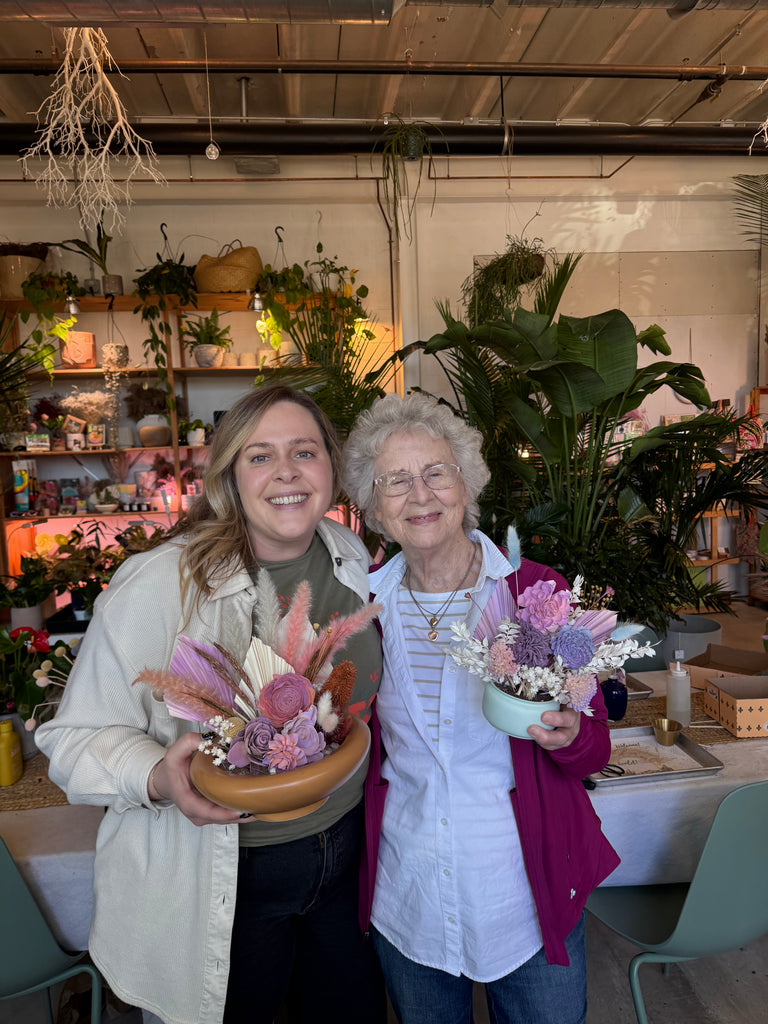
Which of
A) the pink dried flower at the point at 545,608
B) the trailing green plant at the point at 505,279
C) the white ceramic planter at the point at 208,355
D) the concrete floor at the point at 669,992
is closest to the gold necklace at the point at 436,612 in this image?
the pink dried flower at the point at 545,608

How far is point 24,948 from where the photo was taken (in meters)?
1.54

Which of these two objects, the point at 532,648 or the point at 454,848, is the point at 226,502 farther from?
the point at 454,848

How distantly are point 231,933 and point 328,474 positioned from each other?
93 centimetres

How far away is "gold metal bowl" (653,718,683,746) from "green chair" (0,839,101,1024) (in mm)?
1662

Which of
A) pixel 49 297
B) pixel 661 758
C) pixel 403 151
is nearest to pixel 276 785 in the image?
pixel 661 758

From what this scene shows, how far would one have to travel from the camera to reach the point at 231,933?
1.30 m

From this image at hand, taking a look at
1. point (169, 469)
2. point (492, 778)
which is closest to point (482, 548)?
point (492, 778)

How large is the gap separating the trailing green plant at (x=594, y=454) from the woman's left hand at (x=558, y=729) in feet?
4.98

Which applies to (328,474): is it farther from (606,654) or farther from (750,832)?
(750,832)

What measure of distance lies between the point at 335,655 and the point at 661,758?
3.93 ft

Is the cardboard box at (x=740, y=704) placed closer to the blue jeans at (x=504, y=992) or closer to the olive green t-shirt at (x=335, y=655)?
the blue jeans at (x=504, y=992)

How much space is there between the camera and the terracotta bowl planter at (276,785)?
0.96 m

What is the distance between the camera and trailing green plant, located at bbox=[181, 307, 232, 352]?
5.02 meters

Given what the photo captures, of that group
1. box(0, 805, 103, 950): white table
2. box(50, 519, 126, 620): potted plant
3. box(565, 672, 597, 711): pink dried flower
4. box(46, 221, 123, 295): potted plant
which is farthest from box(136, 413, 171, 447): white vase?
box(565, 672, 597, 711): pink dried flower
